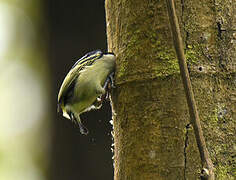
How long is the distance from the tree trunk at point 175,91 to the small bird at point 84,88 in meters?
0.40

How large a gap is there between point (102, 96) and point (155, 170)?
0.69 metres

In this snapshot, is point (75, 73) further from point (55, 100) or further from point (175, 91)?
point (55, 100)

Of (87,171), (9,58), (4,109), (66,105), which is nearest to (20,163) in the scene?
(4,109)

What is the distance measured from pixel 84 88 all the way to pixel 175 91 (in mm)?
781

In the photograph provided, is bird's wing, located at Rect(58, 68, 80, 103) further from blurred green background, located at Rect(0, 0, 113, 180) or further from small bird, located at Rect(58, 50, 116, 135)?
blurred green background, located at Rect(0, 0, 113, 180)

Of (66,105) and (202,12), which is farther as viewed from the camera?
(66,105)

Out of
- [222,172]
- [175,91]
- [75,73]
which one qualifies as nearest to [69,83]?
[75,73]

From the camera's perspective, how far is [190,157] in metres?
1.50

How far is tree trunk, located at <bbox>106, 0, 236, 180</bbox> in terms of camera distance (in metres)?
1.52

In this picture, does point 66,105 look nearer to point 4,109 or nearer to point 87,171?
point 87,171

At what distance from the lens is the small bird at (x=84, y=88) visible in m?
2.11

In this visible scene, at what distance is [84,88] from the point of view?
7.27 ft

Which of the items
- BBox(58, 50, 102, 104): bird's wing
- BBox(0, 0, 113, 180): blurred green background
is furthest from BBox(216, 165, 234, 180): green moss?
BBox(0, 0, 113, 180): blurred green background

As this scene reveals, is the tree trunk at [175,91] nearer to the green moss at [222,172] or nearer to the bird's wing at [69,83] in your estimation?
the green moss at [222,172]
